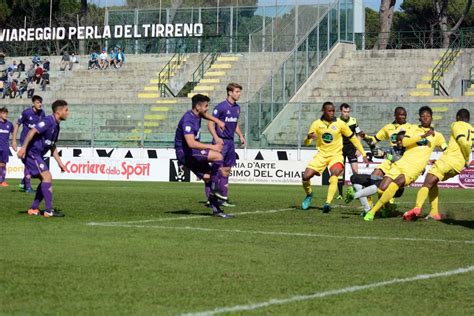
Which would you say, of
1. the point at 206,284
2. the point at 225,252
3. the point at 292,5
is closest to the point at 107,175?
the point at 292,5

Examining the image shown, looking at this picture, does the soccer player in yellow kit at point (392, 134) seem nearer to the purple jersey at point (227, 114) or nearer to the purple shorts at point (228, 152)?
the purple jersey at point (227, 114)

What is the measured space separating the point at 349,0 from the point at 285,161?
49.5ft

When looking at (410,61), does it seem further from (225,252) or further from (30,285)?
(30,285)

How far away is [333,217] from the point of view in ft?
60.6

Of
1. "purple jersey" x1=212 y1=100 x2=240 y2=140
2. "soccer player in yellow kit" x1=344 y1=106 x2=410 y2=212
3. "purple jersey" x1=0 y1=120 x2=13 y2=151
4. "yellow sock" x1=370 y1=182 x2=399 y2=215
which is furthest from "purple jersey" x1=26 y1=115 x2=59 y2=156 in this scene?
"purple jersey" x1=0 y1=120 x2=13 y2=151

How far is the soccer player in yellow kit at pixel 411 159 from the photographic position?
1780cm

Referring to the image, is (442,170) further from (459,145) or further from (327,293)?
(327,293)

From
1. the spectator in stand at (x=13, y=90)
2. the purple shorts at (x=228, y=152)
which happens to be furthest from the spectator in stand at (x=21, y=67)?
the purple shorts at (x=228, y=152)

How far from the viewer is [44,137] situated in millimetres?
17188

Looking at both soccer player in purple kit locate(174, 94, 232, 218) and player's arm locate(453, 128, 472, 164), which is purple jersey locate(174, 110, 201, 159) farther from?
player's arm locate(453, 128, 472, 164)

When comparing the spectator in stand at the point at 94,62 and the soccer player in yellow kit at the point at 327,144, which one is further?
the spectator in stand at the point at 94,62

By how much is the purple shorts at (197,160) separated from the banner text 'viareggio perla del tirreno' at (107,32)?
3556 centimetres

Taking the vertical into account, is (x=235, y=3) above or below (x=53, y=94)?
above

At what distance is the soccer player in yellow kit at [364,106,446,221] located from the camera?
58.4 ft
